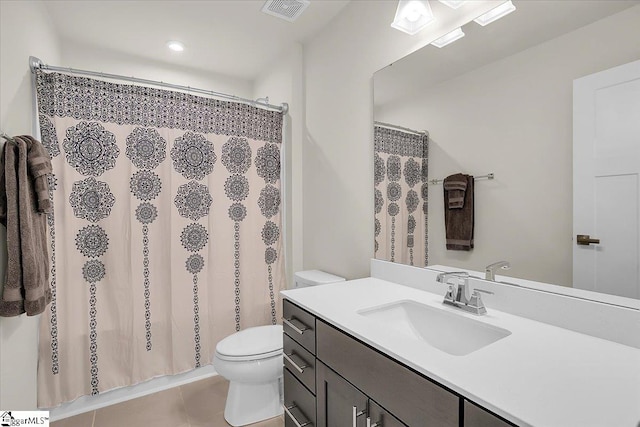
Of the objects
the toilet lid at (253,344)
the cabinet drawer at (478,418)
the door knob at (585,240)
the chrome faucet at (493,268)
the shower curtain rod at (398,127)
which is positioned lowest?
the toilet lid at (253,344)

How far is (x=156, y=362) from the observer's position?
212 centimetres

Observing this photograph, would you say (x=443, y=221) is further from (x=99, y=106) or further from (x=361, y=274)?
(x=99, y=106)

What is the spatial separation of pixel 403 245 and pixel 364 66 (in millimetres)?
1096

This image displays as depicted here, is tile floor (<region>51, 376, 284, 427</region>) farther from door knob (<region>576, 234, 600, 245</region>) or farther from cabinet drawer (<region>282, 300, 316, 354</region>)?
door knob (<region>576, 234, 600, 245</region>)

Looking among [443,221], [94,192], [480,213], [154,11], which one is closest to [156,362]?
[94,192]

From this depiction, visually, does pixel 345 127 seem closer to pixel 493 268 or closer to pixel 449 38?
pixel 449 38

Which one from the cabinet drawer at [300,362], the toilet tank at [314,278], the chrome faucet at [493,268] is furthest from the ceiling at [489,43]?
the cabinet drawer at [300,362]

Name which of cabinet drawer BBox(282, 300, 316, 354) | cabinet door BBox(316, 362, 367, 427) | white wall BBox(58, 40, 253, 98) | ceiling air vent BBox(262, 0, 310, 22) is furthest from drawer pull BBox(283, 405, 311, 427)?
white wall BBox(58, 40, 253, 98)

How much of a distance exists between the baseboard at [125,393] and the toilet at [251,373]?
511 millimetres

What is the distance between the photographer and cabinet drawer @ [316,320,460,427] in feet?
2.39

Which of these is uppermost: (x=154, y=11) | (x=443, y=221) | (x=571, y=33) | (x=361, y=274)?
(x=154, y=11)

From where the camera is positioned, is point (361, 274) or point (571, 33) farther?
point (361, 274)

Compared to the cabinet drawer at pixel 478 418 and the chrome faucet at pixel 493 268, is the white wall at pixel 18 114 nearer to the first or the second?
the cabinet drawer at pixel 478 418

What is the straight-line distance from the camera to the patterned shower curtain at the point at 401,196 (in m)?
1.58
